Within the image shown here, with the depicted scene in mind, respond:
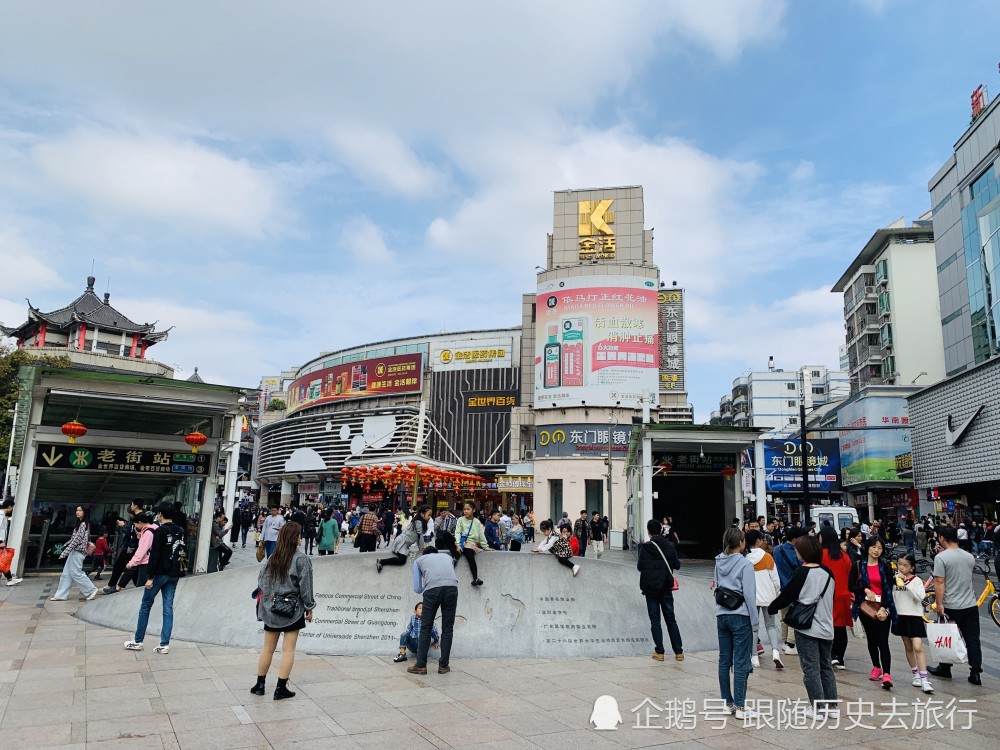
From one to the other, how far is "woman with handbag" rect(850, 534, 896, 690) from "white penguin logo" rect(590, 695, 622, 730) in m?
3.21

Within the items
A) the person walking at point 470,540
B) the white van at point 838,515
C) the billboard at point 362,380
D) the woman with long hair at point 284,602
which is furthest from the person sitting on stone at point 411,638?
the billboard at point 362,380

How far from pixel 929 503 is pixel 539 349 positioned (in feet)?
79.5

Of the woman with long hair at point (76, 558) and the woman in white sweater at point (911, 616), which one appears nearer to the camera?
the woman in white sweater at point (911, 616)

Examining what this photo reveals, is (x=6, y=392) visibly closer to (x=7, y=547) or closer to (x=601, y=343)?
(x=7, y=547)

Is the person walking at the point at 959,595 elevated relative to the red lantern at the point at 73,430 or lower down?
lower down

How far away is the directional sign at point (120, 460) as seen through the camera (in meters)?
15.0

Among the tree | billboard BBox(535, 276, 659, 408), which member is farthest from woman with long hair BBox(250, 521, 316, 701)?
billboard BBox(535, 276, 659, 408)

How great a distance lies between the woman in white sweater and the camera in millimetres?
7125

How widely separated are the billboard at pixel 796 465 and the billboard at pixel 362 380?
31.6m

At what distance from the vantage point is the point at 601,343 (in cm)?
4391

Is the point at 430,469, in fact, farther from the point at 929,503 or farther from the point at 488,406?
the point at 929,503

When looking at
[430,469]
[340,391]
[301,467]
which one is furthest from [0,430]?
[340,391]

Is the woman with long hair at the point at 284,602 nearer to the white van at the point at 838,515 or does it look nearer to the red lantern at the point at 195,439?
the red lantern at the point at 195,439

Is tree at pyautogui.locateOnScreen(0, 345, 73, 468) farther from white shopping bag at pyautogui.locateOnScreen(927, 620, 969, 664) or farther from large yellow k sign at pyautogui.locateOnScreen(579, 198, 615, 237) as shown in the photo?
white shopping bag at pyautogui.locateOnScreen(927, 620, 969, 664)
